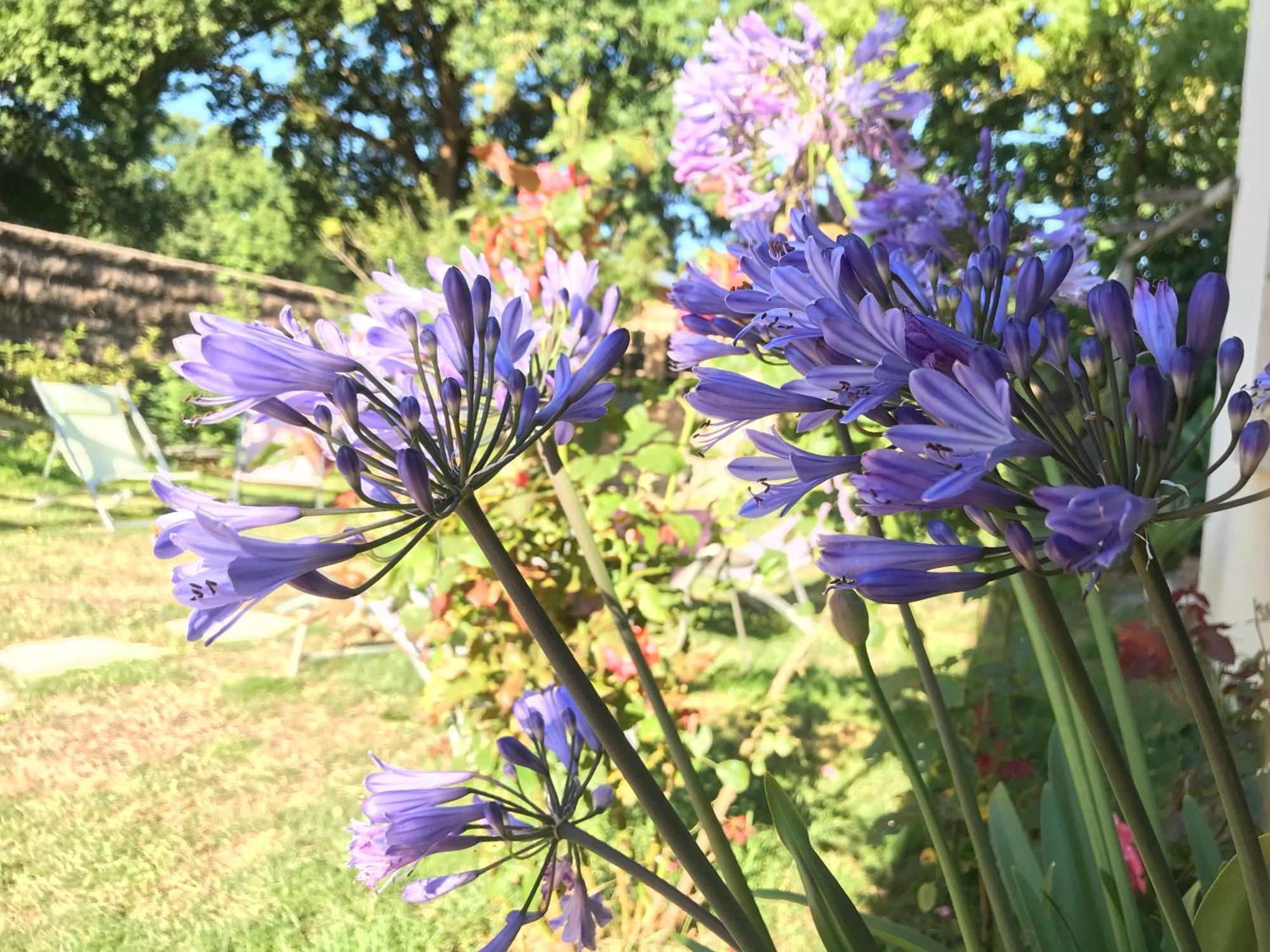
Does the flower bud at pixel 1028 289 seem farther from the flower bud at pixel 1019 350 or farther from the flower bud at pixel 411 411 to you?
the flower bud at pixel 411 411

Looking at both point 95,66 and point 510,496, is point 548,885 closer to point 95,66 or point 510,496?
point 510,496

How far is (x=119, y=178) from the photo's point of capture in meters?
15.4

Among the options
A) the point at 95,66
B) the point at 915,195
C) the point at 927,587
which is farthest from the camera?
the point at 95,66

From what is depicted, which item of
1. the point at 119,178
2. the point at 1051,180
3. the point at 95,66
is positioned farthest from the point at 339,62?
the point at 1051,180

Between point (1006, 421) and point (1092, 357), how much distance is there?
4.1 inches

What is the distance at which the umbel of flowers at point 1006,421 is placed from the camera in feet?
1.66

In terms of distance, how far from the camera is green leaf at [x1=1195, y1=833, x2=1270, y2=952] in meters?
0.73

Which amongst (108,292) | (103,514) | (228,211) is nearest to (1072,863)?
Answer: (103,514)

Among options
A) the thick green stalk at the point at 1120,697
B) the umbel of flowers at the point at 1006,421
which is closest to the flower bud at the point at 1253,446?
the umbel of flowers at the point at 1006,421

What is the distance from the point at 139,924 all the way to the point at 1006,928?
7.93 feet

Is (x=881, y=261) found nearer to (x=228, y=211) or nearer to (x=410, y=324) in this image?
(x=410, y=324)

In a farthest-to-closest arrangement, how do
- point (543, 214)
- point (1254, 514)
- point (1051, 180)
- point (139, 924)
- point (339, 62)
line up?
1. point (339, 62)
2. point (1051, 180)
3. point (139, 924)
4. point (543, 214)
5. point (1254, 514)

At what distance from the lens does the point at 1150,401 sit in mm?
524

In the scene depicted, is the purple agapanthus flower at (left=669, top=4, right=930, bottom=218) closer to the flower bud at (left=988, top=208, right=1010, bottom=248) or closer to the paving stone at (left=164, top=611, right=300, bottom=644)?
the flower bud at (left=988, top=208, right=1010, bottom=248)
